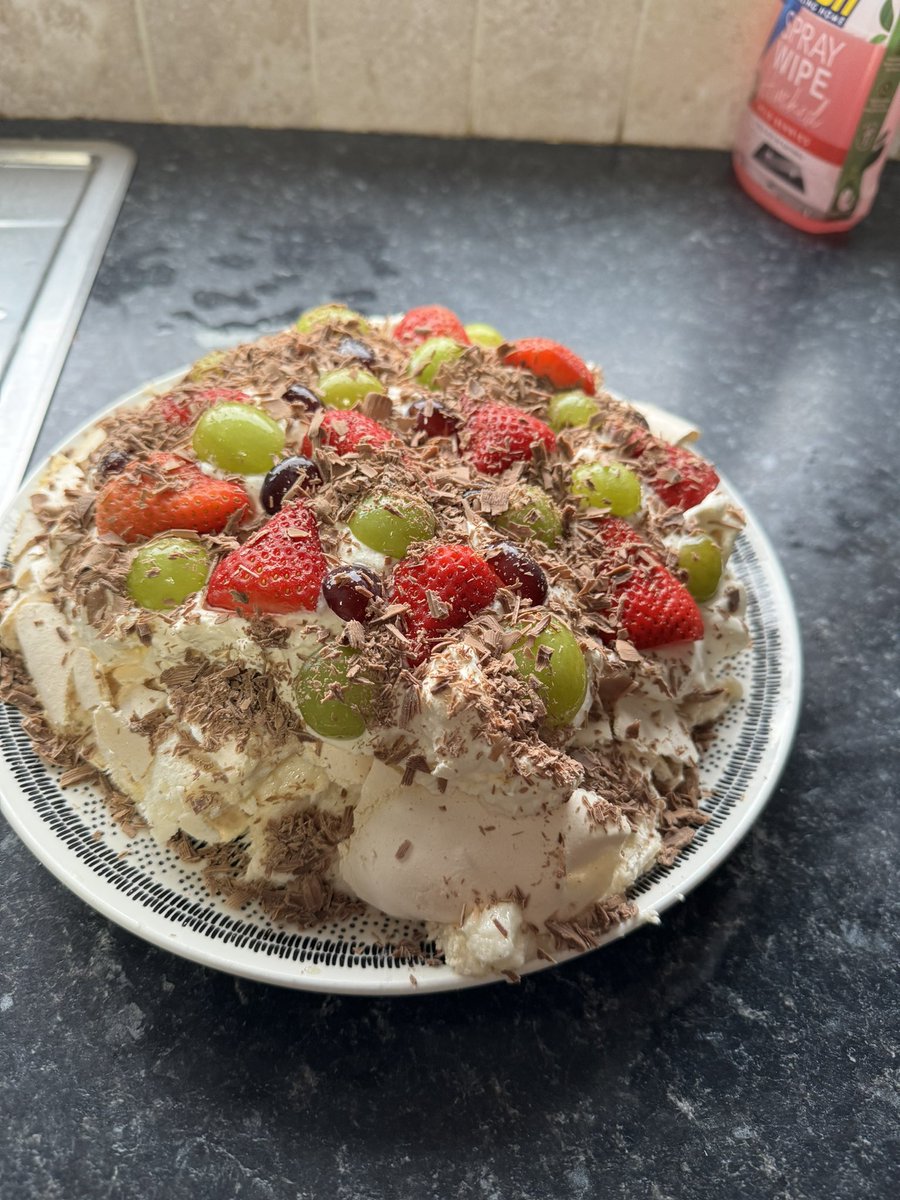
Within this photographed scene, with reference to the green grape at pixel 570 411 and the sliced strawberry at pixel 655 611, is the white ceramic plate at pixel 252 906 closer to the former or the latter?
the sliced strawberry at pixel 655 611

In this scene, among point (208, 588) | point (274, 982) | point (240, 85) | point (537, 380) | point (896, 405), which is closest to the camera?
point (274, 982)

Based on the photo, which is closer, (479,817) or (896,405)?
(479,817)

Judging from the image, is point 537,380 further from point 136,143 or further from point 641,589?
point 136,143

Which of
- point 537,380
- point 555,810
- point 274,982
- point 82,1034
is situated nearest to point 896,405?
point 537,380

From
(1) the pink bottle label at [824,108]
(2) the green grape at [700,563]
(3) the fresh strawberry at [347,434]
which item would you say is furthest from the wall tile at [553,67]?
(2) the green grape at [700,563]

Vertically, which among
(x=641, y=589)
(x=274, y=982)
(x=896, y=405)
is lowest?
(x=896, y=405)

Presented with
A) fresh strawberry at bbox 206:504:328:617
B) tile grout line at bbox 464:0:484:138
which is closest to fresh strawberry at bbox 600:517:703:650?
fresh strawberry at bbox 206:504:328:617

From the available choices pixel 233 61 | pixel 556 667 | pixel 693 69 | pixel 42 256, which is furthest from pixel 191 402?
pixel 693 69
